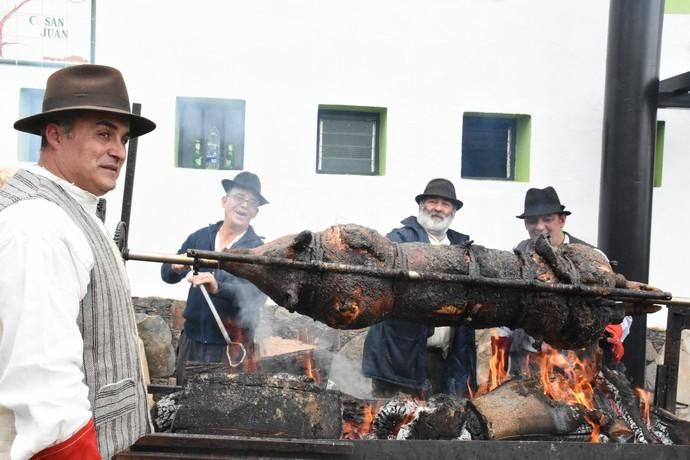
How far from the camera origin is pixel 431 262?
134 inches

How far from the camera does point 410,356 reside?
17.1 ft

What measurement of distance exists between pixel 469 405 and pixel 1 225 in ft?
8.60

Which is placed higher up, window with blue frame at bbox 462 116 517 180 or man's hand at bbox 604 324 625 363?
window with blue frame at bbox 462 116 517 180

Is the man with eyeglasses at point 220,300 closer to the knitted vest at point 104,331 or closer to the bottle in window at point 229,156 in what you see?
the bottle in window at point 229,156

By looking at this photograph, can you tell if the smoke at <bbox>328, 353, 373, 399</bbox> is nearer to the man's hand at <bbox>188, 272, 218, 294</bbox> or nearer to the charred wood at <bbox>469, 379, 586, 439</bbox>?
the man's hand at <bbox>188, 272, 218, 294</bbox>

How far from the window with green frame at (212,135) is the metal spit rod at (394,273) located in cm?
336

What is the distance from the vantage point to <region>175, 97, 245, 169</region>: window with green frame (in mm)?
6570

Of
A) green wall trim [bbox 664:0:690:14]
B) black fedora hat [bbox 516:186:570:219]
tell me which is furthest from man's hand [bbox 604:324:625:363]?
green wall trim [bbox 664:0:690:14]

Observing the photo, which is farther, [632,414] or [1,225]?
[632,414]

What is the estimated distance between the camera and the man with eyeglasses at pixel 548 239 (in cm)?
491

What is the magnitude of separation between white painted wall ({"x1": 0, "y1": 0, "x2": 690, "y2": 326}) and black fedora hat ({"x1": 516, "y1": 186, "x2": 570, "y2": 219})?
3.46 ft

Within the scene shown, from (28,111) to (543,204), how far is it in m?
4.77

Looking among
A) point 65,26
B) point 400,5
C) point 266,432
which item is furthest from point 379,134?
point 266,432

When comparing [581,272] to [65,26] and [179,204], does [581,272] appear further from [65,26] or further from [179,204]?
[65,26]
